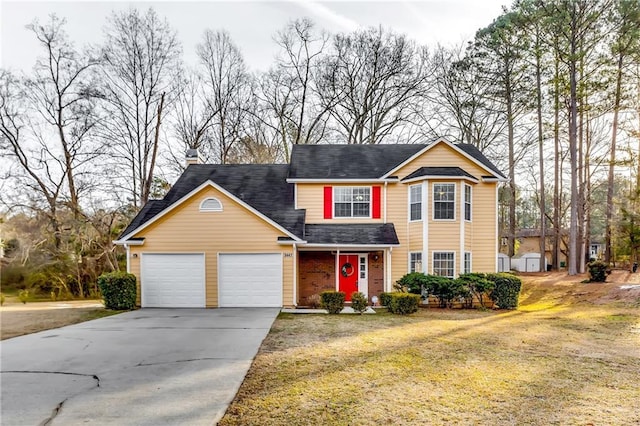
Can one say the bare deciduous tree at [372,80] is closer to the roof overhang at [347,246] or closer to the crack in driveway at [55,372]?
the roof overhang at [347,246]

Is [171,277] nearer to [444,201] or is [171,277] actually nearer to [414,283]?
[414,283]

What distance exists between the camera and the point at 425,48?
87.8 feet

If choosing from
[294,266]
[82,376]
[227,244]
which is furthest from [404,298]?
[82,376]

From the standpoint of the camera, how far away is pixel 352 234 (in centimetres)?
1577

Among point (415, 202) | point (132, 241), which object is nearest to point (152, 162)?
point (132, 241)

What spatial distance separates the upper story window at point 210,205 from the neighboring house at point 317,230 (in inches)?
1.4

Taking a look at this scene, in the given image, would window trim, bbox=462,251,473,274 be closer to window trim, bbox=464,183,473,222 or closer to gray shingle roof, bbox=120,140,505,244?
window trim, bbox=464,183,473,222

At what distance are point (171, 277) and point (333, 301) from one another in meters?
6.12

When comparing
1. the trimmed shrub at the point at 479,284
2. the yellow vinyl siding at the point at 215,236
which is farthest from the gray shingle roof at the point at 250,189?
the trimmed shrub at the point at 479,284

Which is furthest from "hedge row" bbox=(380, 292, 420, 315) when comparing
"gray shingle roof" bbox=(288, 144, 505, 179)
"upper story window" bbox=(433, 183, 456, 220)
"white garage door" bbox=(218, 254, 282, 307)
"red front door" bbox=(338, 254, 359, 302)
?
"gray shingle roof" bbox=(288, 144, 505, 179)

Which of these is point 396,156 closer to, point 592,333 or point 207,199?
point 207,199

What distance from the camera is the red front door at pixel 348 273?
639 inches

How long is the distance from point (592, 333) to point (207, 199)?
12261 mm

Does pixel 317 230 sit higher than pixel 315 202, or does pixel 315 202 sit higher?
pixel 315 202
